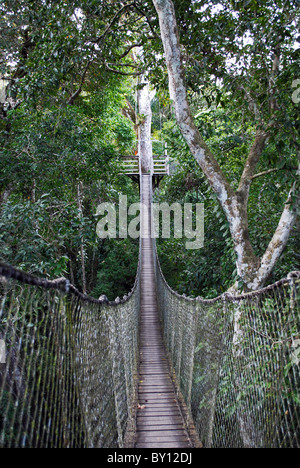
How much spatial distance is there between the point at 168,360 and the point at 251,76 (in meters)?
3.12

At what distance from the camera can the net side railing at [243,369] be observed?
142 centimetres

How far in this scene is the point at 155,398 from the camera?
307cm

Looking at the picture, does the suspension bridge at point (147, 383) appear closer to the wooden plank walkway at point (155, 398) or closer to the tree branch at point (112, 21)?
the wooden plank walkway at point (155, 398)

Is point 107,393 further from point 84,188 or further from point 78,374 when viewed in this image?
point 84,188

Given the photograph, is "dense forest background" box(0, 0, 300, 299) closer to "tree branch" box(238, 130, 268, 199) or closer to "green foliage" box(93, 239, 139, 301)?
"tree branch" box(238, 130, 268, 199)

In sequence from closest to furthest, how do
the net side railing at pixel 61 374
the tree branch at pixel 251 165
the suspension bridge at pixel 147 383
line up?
the net side railing at pixel 61 374, the suspension bridge at pixel 147 383, the tree branch at pixel 251 165

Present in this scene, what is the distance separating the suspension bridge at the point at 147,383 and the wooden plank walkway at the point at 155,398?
1cm

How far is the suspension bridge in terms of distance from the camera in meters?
Result: 1.03

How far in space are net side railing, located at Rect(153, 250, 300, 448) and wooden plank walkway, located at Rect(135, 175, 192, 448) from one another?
0.56ft

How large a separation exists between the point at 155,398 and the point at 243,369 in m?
1.51

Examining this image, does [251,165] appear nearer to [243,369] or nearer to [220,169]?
[220,169]

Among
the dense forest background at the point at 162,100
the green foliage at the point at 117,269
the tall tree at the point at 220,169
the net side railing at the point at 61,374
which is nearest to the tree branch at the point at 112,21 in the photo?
the dense forest background at the point at 162,100

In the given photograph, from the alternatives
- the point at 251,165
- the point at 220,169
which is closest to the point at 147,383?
the point at 220,169

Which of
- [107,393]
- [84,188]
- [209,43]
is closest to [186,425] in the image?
[107,393]
